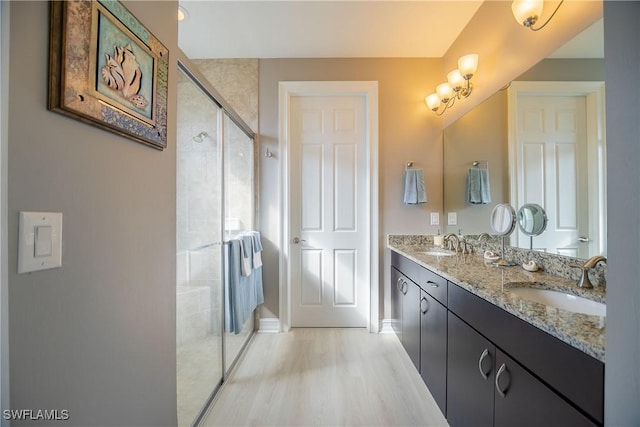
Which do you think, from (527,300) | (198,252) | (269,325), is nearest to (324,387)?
(269,325)

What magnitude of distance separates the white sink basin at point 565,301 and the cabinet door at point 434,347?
377 mm

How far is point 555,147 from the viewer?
133cm

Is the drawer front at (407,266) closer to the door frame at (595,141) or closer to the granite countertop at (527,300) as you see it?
the granite countertop at (527,300)

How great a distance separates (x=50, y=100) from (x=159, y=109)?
41 cm

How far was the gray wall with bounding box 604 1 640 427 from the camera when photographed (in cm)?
53

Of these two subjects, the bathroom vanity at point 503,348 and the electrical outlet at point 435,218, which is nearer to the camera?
the bathroom vanity at point 503,348

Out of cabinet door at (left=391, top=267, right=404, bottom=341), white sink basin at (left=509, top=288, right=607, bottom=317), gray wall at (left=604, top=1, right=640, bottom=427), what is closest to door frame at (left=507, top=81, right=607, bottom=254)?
white sink basin at (left=509, top=288, right=607, bottom=317)

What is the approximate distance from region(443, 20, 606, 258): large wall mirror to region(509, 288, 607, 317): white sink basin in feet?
0.73

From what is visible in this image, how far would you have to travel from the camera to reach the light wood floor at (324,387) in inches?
59.0

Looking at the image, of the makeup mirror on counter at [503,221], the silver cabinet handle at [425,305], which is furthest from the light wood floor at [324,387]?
the makeup mirror on counter at [503,221]

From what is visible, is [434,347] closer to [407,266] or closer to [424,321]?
[424,321]

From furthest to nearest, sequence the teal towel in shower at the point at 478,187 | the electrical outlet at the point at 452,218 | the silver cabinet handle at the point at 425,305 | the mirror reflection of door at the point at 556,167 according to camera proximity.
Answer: the electrical outlet at the point at 452,218 < the teal towel in shower at the point at 478,187 < the silver cabinet handle at the point at 425,305 < the mirror reflection of door at the point at 556,167

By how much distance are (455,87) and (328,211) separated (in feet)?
4.91

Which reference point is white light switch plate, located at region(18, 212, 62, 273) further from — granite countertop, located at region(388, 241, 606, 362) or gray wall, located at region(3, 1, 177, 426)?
granite countertop, located at region(388, 241, 606, 362)
